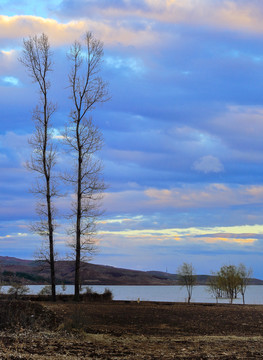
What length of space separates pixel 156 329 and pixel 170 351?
4.03 metres

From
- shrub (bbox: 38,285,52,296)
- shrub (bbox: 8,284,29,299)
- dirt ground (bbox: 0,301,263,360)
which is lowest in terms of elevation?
dirt ground (bbox: 0,301,263,360)

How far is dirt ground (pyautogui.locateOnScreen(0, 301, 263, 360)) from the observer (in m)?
12.2

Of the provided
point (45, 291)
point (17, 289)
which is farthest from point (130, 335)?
point (45, 291)

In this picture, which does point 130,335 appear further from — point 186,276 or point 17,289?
point 186,276

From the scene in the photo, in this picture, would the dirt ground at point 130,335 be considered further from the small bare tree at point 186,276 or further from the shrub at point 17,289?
the small bare tree at point 186,276

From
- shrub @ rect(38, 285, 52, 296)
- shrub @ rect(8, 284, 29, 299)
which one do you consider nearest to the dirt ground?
shrub @ rect(8, 284, 29, 299)

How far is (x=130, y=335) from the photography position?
611 inches

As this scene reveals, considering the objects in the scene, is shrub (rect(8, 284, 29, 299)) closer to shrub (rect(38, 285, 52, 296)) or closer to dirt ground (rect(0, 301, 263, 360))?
dirt ground (rect(0, 301, 263, 360))

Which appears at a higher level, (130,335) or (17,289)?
(17,289)

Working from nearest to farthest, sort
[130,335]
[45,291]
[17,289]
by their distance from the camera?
[130,335] → [17,289] → [45,291]

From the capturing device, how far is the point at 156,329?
16.9m

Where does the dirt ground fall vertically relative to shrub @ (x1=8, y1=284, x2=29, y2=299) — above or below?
below

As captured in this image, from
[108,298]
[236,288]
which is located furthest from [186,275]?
[108,298]

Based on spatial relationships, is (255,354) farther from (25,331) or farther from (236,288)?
(236,288)
